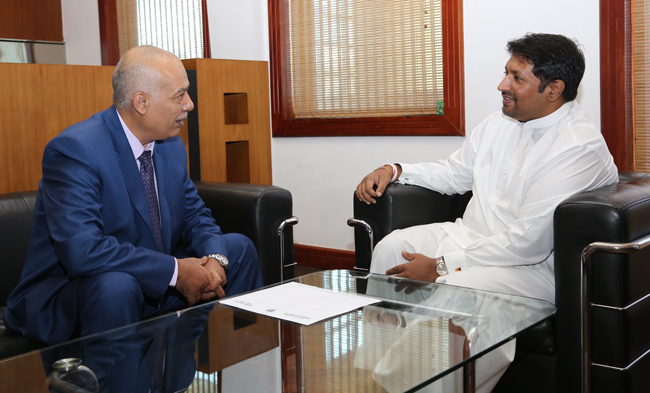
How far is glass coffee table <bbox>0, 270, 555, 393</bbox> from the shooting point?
1250mm

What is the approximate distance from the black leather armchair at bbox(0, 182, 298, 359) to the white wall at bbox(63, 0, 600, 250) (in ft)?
A: 5.36

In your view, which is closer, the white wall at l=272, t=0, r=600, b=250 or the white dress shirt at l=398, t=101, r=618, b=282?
the white dress shirt at l=398, t=101, r=618, b=282

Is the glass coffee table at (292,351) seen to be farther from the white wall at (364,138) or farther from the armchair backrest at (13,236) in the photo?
the white wall at (364,138)

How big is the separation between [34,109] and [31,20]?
4.05m

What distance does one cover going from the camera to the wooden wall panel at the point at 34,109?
2.66 metres

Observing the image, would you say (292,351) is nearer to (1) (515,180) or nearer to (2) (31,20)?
(1) (515,180)

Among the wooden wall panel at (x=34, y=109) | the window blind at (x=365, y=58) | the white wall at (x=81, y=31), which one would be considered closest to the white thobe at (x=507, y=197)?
the window blind at (x=365, y=58)

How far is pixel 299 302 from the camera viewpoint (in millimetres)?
1732

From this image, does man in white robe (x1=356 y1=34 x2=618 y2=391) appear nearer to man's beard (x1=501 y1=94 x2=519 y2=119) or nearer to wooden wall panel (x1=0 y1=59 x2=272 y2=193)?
man's beard (x1=501 y1=94 x2=519 y2=119)

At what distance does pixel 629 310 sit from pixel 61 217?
1806 mm


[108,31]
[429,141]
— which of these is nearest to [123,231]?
[429,141]

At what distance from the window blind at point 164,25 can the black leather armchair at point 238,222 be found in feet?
9.40

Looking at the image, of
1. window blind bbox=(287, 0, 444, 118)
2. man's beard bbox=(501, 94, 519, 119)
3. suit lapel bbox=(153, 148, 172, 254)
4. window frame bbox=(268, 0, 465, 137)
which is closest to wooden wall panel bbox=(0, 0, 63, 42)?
window frame bbox=(268, 0, 465, 137)

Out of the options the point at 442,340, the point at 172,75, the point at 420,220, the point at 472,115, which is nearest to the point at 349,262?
the point at 472,115
